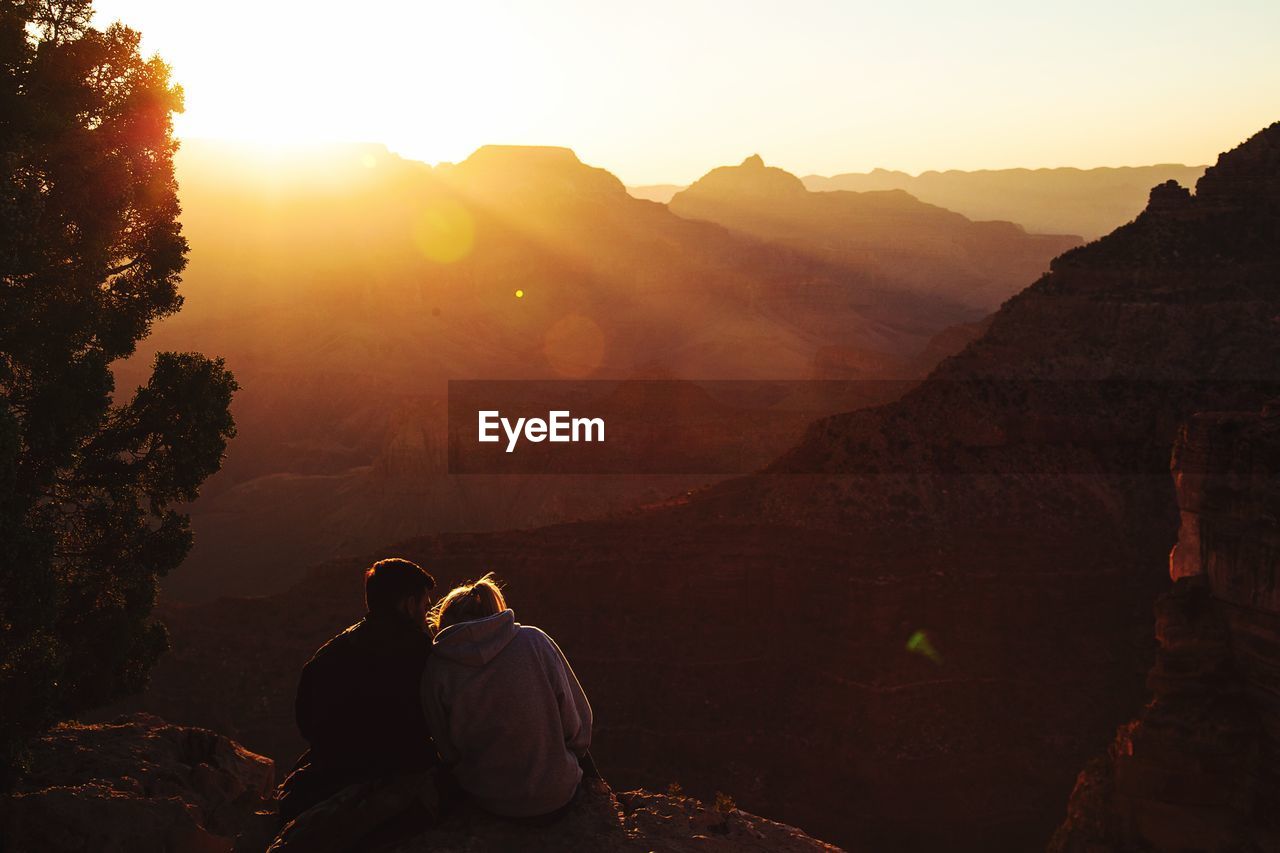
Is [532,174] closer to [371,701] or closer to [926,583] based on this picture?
[926,583]

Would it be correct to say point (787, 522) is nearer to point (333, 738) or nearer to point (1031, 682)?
point (1031, 682)

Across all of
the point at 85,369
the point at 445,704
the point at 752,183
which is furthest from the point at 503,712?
the point at 752,183

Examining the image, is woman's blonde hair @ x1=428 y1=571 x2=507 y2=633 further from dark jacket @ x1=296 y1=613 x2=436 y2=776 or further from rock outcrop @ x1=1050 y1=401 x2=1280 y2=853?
rock outcrop @ x1=1050 y1=401 x2=1280 y2=853

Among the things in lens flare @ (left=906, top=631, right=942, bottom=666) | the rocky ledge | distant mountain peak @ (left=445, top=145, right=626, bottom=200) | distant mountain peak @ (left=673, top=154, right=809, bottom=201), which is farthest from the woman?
distant mountain peak @ (left=673, top=154, right=809, bottom=201)

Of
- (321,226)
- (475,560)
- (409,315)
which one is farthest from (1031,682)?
(321,226)

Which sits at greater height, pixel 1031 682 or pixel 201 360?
pixel 201 360

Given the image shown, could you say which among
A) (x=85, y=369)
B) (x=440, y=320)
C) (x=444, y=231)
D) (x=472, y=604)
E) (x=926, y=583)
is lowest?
(x=926, y=583)
